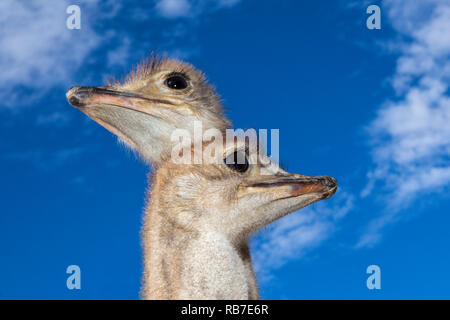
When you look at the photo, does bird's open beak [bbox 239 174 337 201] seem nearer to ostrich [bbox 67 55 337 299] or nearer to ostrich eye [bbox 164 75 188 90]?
ostrich [bbox 67 55 337 299]

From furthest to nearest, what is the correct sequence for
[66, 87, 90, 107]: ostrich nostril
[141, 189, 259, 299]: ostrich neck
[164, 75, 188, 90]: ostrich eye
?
[164, 75, 188, 90]: ostrich eye
[66, 87, 90, 107]: ostrich nostril
[141, 189, 259, 299]: ostrich neck

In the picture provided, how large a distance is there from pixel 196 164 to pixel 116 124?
26.3 inches

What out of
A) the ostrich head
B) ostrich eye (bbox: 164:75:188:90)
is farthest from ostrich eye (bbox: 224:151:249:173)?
ostrich eye (bbox: 164:75:188:90)

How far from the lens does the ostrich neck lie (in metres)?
5.60

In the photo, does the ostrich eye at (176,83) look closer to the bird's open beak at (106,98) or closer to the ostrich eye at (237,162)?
the bird's open beak at (106,98)

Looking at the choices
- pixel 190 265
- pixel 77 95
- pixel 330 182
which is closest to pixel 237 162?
pixel 330 182

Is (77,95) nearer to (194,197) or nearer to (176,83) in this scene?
Answer: (176,83)

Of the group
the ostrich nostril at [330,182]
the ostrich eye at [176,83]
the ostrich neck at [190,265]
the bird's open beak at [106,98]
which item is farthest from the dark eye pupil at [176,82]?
the ostrich nostril at [330,182]

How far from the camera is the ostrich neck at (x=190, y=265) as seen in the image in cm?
560

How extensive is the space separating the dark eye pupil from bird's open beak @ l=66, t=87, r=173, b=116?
0.23 meters

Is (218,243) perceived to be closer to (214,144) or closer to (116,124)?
(214,144)

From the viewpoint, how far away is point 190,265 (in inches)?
221
